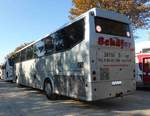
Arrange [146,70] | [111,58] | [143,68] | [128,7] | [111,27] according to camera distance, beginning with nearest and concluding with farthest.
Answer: [111,58] → [111,27] → [146,70] → [143,68] → [128,7]

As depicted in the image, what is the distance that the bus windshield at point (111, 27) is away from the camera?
9953 mm

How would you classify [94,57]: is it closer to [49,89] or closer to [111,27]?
[111,27]

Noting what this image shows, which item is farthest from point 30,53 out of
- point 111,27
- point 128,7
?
point 128,7

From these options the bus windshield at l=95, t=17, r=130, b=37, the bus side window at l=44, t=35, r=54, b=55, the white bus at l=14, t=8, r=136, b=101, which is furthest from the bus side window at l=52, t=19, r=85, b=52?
the bus windshield at l=95, t=17, r=130, b=37

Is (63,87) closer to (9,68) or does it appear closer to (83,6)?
(83,6)

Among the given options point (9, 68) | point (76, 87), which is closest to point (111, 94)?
point (76, 87)

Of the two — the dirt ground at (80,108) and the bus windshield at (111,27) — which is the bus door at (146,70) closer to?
the dirt ground at (80,108)

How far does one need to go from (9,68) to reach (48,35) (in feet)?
52.8

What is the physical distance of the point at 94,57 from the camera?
953 cm

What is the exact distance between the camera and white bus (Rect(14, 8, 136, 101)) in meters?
9.55

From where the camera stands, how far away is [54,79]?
12.3m

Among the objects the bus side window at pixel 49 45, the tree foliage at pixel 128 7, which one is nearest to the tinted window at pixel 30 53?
the bus side window at pixel 49 45

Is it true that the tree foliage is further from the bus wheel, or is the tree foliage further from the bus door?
the bus wheel

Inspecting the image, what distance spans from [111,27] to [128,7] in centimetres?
1473
